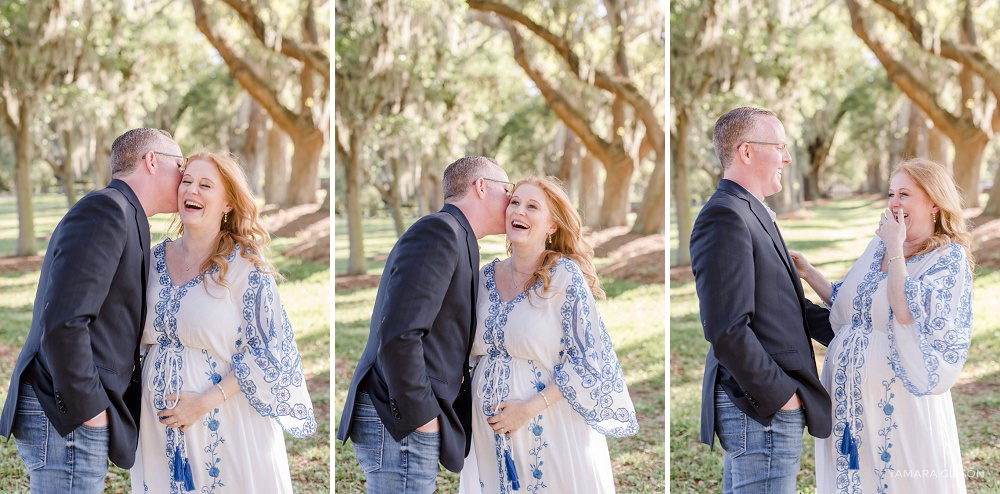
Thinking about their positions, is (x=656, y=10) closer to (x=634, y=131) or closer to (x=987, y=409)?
(x=634, y=131)

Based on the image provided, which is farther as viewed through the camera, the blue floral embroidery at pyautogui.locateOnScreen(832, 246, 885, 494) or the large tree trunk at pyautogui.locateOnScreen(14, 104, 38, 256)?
the large tree trunk at pyautogui.locateOnScreen(14, 104, 38, 256)

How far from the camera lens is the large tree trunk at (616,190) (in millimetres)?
5684

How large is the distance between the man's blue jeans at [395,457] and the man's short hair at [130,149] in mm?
1049

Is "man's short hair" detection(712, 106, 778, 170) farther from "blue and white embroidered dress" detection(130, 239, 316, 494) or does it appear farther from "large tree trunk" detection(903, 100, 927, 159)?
"large tree trunk" detection(903, 100, 927, 159)

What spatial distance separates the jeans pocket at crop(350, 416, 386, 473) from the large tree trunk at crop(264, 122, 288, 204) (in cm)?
319

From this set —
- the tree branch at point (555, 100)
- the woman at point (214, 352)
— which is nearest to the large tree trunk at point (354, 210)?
the tree branch at point (555, 100)

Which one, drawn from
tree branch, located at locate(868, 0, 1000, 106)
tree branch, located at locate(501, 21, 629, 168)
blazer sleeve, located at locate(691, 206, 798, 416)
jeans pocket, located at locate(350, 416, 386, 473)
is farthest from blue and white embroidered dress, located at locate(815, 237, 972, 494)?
tree branch, located at locate(868, 0, 1000, 106)

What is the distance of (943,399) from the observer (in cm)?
304

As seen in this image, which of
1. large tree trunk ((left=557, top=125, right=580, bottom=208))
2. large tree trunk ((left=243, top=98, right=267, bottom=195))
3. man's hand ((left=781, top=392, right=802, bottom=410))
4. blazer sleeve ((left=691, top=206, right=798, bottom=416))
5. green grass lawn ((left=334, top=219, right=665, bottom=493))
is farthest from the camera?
large tree trunk ((left=243, top=98, right=267, bottom=195))

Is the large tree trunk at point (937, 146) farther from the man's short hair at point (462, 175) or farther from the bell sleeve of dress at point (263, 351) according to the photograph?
the bell sleeve of dress at point (263, 351)

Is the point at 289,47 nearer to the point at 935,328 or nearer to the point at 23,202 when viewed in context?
the point at 23,202

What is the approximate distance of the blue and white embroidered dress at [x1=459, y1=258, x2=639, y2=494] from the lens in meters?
3.06

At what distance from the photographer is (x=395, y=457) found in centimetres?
304

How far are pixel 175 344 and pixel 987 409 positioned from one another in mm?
4768
